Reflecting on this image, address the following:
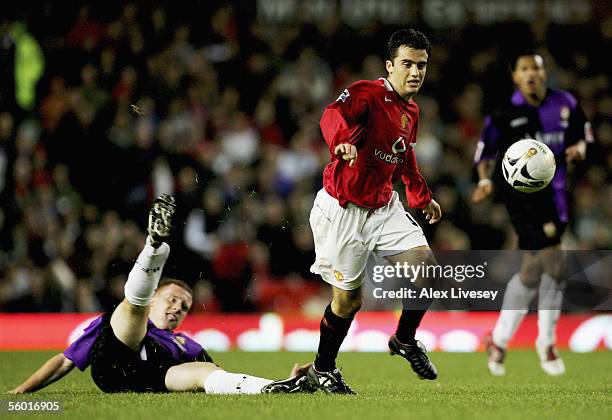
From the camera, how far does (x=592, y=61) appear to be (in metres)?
16.3

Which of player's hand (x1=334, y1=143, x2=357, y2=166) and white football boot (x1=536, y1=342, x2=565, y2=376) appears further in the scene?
white football boot (x1=536, y1=342, x2=565, y2=376)

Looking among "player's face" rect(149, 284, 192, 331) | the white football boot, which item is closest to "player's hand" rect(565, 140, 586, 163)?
the white football boot

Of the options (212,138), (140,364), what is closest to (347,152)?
(140,364)

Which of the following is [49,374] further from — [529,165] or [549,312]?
[549,312]

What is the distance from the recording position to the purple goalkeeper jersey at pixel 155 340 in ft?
19.5

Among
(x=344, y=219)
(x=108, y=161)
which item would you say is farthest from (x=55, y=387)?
(x=108, y=161)

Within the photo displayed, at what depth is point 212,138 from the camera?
13.0 m

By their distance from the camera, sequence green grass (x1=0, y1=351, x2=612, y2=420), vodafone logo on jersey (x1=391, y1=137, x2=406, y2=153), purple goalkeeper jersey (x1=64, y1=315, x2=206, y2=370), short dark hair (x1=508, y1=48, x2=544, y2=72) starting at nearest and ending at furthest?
green grass (x1=0, y1=351, x2=612, y2=420)
purple goalkeeper jersey (x1=64, y1=315, x2=206, y2=370)
vodafone logo on jersey (x1=391, y1=137, x2=406, y2=153)
short dark hair (x1=508, y1=48, x2=544, y2=72)

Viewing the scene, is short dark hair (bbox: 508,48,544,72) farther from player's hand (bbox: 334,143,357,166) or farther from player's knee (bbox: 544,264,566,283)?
player's hand (bbox: 334,143,357,166)

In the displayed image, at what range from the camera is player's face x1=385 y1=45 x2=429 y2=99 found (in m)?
6.11

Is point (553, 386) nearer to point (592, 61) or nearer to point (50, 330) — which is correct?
point (50, 330)

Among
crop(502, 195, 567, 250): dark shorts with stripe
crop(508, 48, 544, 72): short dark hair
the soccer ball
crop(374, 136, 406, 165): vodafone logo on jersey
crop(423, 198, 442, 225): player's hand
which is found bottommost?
crop(502, 195, 567, 250): dark shorts with stripe

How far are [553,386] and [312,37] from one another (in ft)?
31.3

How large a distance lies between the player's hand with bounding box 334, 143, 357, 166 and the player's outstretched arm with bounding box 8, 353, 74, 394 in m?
2.10
